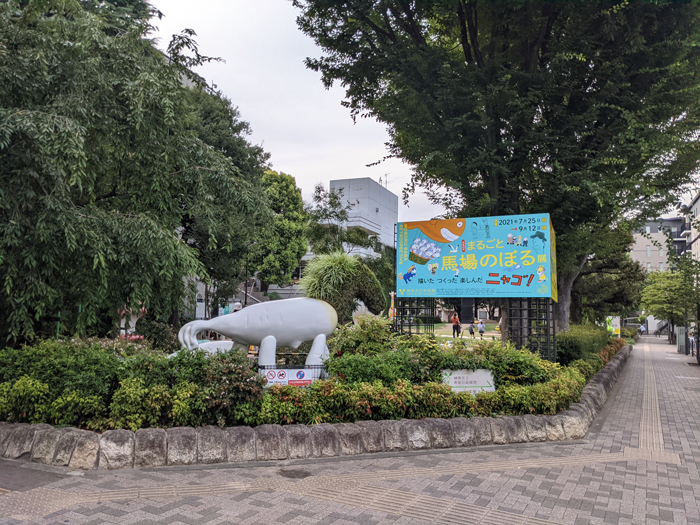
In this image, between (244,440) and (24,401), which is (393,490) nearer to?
(244,440)

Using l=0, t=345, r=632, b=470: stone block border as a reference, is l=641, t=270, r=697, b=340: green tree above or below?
above

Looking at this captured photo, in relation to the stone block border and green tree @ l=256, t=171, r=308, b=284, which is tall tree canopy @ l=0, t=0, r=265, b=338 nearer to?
the stone block border

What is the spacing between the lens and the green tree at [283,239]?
1448 inches

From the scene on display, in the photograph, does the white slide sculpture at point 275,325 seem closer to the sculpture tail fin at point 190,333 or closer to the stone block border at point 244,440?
the sculpture tail fin at point 190,333

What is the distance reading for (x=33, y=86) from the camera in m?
7.03

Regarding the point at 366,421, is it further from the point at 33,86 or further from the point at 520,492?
the point at 33,86

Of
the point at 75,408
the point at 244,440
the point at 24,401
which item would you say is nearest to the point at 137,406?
the point at 75,408

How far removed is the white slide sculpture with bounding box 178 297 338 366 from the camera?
322 inches

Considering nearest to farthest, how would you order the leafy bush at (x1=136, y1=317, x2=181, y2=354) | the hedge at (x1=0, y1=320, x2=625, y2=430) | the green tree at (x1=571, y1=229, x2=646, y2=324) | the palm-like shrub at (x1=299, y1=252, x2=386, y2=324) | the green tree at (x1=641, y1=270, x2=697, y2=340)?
the hedge at (x1=0, y1=320, x2=625, y2=430), the palm-like shrub at (x1=299, y1=252, x2=386, y2=324), the leafy bush at (x1=136, y1=317, x2=181, y2=354), the green tree at (x1=571, y1=229, x2=646, y2=324), the green tree at (x1=641, y1=270, x2=697, y2=340)

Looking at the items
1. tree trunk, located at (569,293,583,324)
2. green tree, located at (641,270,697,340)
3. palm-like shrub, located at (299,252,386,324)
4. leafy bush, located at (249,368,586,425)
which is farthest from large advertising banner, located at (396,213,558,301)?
green tree, located at (641,270,697,340)

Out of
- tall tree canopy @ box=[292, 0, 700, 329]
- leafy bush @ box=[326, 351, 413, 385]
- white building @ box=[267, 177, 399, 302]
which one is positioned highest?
white building @ box=[267, 177, 399, 302]

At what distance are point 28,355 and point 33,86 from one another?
12.3 feet

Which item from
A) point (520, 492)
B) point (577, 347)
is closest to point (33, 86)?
point (520, 492)

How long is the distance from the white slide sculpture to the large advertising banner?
2.95m
